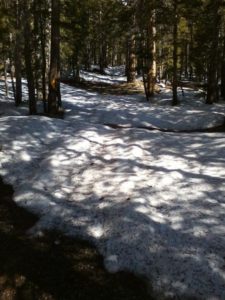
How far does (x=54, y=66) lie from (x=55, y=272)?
14.5 metres

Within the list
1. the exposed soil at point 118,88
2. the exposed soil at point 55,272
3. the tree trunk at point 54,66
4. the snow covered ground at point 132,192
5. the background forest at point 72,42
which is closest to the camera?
the exposed soil at point 55,272

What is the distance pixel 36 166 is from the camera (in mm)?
Result: 11102

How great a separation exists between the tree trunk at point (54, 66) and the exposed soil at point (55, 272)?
40.3ft

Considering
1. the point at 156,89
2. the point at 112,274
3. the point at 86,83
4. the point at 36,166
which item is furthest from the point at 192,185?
the point at 86,83

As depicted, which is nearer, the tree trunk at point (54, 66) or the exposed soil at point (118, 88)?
the tree trunk at point (54, 66)

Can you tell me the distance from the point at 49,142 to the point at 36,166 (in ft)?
7.12

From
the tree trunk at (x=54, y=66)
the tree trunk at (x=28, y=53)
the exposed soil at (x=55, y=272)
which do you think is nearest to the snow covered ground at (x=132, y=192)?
the exposed soil at (x=55, y=272)

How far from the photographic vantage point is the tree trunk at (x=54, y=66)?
18.2m

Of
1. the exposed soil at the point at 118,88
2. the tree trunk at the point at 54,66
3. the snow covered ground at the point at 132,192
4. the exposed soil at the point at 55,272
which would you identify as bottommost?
the exposed soil at the point at 55,272

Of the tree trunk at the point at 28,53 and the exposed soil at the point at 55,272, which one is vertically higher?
the tree trunk at the point at 28,53

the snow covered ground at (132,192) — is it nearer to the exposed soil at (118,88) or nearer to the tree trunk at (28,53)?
the tree trunk at (28,53)

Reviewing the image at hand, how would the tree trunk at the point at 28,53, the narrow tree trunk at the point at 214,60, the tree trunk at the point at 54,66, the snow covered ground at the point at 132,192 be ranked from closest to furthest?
the snow covered ground at the point at 132,192, the tree trunk at the point at 54,66, the tree trunk at the point at 28,53, the narrow tree trunk at the point at 214,60

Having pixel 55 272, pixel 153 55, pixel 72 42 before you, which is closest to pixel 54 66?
pixel 153 55

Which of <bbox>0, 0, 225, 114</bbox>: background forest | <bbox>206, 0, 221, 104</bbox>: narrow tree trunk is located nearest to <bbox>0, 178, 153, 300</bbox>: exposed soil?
<bbox>0, 0, 225, 114</bbox>: background forest
